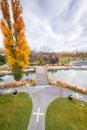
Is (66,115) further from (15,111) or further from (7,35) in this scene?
(7,35)

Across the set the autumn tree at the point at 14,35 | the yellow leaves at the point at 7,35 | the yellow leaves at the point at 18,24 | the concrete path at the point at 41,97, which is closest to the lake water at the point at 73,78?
the concrete path at the point at 41,97

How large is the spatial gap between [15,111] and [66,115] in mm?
5760

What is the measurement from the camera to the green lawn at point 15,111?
14211 mm

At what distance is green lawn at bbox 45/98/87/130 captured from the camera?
14.0m

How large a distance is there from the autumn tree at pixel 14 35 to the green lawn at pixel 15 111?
546 centimetres

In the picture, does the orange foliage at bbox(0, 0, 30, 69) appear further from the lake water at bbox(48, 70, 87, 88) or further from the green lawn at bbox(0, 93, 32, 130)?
the lake water at bbox(48, 70, 87, 88)

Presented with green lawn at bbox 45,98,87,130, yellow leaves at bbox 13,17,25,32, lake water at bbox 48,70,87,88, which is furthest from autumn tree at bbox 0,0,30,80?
lake water at bbox 48,70,87,88

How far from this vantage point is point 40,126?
14031 mm

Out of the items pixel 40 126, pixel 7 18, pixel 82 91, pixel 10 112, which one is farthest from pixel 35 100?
pixel 7 18

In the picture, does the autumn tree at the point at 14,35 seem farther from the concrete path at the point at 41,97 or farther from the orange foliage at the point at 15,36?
the concrete path at the point at 41,97

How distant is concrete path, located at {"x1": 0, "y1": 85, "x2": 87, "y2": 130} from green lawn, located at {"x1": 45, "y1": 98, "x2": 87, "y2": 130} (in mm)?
670

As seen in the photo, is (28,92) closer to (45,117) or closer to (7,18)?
(45,117)

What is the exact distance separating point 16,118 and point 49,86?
32.7 ft

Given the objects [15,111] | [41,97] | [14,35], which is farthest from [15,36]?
[15,111]
